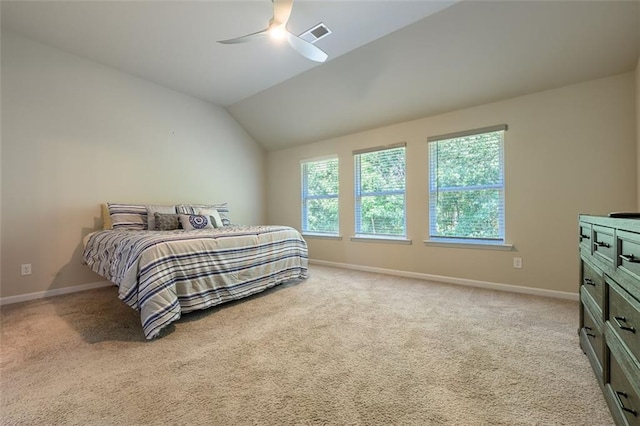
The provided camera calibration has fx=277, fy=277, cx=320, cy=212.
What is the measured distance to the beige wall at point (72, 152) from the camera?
2.89 m

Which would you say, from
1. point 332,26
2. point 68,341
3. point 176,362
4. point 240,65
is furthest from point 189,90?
point 176,362

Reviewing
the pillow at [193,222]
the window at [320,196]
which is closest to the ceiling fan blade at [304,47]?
the window at [320,196]

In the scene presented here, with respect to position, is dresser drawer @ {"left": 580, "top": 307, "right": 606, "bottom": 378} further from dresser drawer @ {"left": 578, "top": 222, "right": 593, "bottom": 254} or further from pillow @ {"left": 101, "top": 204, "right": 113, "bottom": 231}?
pillow @ {"left": 101, "top": 204, "right": 113, "bottom": 231}

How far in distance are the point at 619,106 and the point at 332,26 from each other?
2757 mm

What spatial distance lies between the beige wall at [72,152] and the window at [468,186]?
11.7 feet

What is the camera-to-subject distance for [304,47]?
2451 millimetres

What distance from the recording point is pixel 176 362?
1678 mm

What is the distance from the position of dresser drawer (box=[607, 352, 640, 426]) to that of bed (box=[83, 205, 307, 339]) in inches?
95.7

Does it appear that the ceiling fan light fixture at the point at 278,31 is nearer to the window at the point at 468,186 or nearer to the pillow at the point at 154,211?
the window at the point at 468,186

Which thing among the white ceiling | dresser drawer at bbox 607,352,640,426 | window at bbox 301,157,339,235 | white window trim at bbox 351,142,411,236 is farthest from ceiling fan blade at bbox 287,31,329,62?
dresser drawer at bbox 607,352,640,426

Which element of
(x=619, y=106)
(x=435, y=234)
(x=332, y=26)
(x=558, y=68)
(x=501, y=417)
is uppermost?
(x=332, y=26)

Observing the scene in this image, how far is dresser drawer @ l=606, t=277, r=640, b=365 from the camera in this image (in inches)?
38.0

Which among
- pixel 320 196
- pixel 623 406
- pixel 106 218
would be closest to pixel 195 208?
pixel 106 218

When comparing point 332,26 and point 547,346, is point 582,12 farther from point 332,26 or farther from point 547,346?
point 547,346
